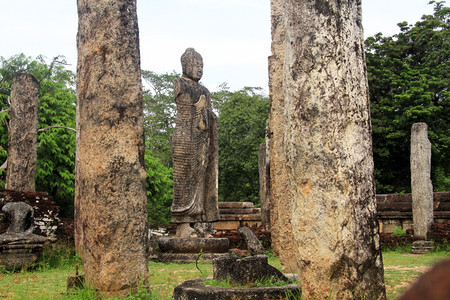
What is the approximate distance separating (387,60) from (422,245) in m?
15.1

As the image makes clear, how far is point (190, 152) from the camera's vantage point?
37.9 feet

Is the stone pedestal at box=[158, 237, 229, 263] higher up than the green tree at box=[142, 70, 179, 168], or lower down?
lower down

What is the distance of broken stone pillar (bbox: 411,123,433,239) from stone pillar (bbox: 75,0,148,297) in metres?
11.2

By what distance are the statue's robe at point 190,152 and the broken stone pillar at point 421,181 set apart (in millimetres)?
6200

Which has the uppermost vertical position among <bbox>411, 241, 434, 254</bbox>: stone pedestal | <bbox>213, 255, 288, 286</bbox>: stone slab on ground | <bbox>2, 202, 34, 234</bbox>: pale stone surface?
<bbox>2, 202, 34, 234</bbox>: pale stone surface

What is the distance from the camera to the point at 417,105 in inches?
972

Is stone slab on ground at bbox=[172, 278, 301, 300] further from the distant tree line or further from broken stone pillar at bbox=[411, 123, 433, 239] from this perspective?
the distant tree line

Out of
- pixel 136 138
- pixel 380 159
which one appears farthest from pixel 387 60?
pixel 136 138

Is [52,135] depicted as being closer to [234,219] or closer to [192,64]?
[234,219]

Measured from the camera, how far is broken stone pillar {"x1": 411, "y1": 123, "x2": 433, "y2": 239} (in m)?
14.5

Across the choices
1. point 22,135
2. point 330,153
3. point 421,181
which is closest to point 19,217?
point 22,135

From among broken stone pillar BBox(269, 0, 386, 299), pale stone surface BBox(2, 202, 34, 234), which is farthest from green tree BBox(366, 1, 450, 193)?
broken stone pillar BBox(269, 0, 386, 299)

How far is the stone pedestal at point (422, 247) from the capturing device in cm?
1360

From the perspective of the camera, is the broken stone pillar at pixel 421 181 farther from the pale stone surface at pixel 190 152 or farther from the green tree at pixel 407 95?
the green tree at pixel 407 95
